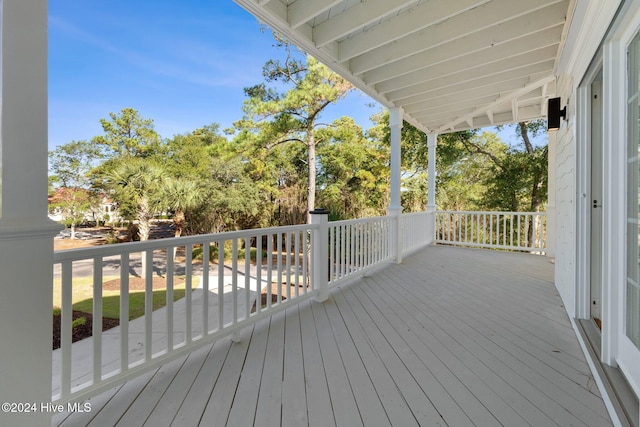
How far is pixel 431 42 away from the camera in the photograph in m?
3.02

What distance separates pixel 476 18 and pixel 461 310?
9.47ft

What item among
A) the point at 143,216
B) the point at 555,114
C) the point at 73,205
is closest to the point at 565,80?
the point at 555,114

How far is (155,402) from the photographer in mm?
1457

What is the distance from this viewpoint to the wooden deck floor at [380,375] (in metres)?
1.36

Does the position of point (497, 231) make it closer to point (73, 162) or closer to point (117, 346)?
point (117, 346)

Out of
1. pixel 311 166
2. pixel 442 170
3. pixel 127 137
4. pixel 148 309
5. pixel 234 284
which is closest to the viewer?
pixel 148 309

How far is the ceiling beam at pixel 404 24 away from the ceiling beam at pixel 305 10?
770 mm

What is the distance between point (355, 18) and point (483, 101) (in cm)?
335

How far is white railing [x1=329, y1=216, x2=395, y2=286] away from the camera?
11.3 ft

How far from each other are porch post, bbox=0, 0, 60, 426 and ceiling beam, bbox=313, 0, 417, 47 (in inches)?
91.6

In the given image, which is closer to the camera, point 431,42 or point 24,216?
point 24,216

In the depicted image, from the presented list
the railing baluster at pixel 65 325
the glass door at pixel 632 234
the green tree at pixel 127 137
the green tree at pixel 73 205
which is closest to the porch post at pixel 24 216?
the railing baluster at pixel 65 325

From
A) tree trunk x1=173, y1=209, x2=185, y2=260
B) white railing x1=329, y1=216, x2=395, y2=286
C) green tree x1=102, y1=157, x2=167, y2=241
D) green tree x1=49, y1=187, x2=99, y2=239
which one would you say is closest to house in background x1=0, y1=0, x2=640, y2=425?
white railing x1=329, y1=216, x2=395, y2=286

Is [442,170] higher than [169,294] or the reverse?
higher
